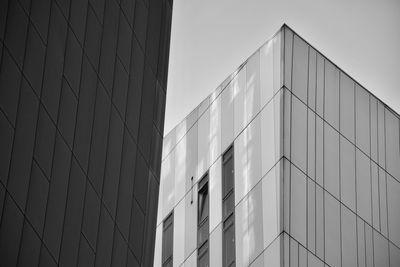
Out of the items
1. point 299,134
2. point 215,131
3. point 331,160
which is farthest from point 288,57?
point 215,131

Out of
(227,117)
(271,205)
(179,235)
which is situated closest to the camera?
(271,205)

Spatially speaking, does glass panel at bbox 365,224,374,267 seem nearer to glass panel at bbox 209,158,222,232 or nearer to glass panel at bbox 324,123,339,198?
glass panel at bbox 324,123,339,198

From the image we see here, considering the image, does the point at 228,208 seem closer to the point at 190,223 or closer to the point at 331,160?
the point at 190,223

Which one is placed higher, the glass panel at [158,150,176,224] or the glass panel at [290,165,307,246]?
the glass panel at [158,150,176,224]

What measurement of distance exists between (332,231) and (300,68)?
6.94m

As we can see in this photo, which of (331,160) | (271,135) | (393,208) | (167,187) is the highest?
(167,187)

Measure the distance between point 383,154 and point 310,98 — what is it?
4685mm

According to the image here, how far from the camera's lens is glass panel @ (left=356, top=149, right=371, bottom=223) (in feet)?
129

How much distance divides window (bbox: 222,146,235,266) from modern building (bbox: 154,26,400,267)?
5 cm

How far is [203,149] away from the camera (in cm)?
4534

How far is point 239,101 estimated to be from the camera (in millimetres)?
42188

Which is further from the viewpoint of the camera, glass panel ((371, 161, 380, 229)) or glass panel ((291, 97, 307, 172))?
glass panel ((371, 161, 380, 229))

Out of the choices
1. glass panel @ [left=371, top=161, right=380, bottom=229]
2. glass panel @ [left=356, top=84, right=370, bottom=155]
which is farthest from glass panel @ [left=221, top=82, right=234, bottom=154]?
glass panel @ [left=371, top=161, right=380, bottom=229]

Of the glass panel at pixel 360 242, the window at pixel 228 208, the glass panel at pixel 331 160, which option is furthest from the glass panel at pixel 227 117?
the glass panel at pixel 360 242
